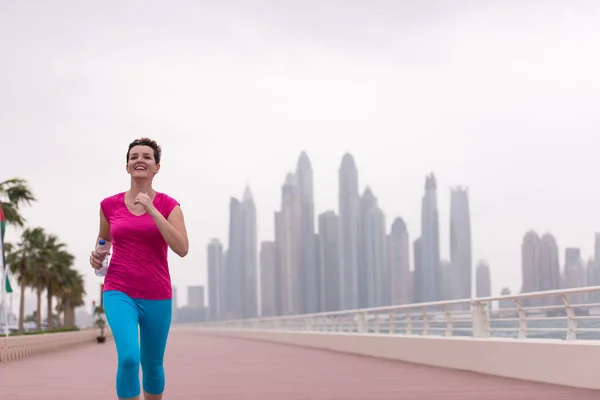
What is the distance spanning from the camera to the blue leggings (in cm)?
545

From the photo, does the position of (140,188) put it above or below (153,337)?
above

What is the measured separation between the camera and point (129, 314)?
550cm

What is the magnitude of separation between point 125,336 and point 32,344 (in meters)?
26.4

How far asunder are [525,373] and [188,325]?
128 meters

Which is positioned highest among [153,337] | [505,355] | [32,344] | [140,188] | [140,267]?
[140,188]

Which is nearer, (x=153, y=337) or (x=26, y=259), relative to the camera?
(x=153, y=337)

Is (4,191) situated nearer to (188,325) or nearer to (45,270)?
(45,270)

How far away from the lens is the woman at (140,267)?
18.1 feet

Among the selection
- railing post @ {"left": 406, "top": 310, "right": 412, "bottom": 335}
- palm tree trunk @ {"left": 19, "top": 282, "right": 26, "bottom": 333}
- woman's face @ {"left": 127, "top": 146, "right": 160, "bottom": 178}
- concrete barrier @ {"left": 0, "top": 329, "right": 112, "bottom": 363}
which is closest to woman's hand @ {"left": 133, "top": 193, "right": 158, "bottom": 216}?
woman's face @ {"left": 127, "top": 146, "right": 160, "bottom": 178}

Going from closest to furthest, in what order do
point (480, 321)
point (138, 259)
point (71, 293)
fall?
point (138, 259) < point (480, 321) < point (71, 293)

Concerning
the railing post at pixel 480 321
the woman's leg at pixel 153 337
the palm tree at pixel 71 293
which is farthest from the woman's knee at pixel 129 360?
the palm tree at pixel 71 293

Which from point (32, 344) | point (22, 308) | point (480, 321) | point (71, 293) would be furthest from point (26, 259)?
point (480, 321)

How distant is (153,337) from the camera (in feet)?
18.8

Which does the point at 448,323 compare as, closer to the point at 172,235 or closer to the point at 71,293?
the point at 172,235
